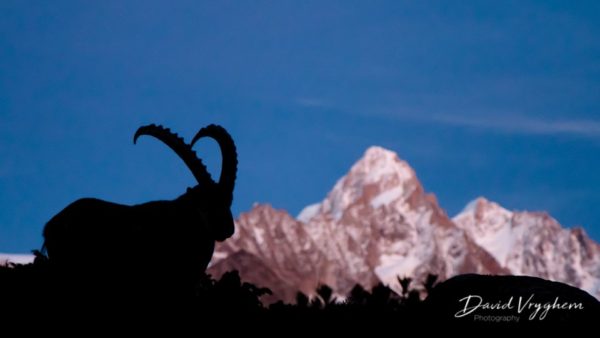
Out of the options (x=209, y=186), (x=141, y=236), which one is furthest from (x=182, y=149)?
(x=141, y=236)

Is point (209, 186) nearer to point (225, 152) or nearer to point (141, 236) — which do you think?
point (225, 152)

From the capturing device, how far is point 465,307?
1235cm

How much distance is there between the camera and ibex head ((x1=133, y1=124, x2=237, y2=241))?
13789 mm

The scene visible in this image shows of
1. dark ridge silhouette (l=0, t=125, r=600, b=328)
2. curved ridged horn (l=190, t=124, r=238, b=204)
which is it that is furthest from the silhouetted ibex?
curved ridged horn (l=190, t=124, r=238, b=204)

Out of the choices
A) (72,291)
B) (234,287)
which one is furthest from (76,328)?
(234,287)

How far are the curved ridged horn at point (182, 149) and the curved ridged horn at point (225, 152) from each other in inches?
8.3

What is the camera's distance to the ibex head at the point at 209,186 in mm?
13789

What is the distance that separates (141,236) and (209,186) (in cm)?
206

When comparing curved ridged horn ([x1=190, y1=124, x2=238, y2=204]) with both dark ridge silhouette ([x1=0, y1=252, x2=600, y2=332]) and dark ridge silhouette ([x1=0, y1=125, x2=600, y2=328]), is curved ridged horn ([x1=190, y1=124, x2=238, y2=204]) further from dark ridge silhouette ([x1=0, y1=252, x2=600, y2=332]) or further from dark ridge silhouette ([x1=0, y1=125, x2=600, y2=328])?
dark ridge silhouette ([x1=0, y1=252, x2=600, y2=332])

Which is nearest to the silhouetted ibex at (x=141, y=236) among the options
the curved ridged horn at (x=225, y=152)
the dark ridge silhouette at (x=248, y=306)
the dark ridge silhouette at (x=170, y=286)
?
the dark ridge silhouette at (x=170, y=286)

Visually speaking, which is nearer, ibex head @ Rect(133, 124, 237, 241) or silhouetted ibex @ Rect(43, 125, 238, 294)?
silhouetted ibex @ Rect(43, 125, 238, 294)

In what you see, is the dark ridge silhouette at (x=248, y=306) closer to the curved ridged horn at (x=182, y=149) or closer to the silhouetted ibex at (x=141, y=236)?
the silhouetted ibex at (x=141, y=236)

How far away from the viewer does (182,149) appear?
46.8 ft

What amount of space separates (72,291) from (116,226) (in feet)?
3.41
